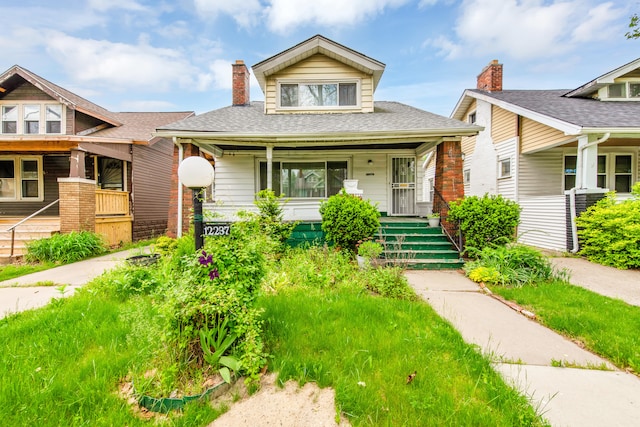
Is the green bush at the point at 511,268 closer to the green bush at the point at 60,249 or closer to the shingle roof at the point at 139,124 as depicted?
the green bush at the point at 60,249

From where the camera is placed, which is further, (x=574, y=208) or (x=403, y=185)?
(x=403, y=185)

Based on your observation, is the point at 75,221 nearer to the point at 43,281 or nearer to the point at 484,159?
the point at 43,281

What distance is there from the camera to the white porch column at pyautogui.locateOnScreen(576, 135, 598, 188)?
7.16m

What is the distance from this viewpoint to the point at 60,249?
6.99 meters

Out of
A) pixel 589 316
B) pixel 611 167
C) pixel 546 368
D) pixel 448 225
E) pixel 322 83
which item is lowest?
pixel 546 368

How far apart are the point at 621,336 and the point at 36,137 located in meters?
13.4

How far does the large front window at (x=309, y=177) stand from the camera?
963 centimetres

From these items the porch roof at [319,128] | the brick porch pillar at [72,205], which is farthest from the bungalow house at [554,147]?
the brick porch pillar at [72,205]

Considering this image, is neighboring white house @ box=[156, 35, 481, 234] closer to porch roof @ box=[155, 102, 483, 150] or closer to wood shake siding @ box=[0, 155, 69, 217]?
porch roof @ box=[155, 102, 483, 150]

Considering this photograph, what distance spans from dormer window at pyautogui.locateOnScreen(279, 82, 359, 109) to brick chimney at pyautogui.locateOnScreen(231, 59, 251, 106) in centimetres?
209

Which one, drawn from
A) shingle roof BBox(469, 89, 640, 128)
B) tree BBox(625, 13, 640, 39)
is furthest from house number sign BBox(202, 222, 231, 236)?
tree BBox(625, 13, 640, 39)

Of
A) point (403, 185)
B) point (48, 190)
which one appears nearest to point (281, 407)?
point (403, 185)

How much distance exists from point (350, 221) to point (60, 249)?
752cm

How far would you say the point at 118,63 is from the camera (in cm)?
1669
